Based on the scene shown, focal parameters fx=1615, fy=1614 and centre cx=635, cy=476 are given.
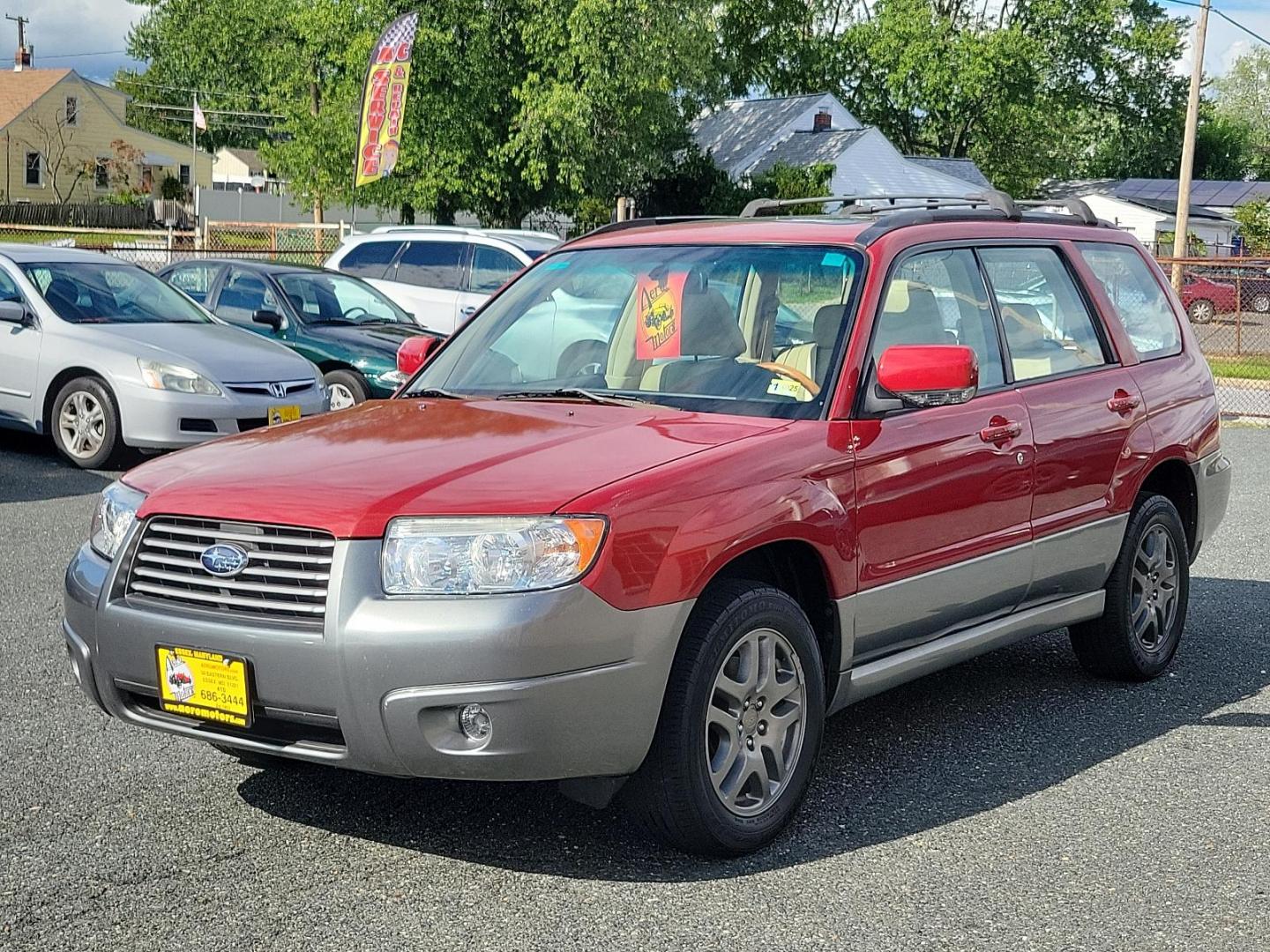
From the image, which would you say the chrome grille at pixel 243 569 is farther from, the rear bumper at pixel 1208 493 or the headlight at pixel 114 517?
the rear bumper at pixel 1208 493

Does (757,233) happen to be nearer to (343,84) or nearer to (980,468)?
(980,468)

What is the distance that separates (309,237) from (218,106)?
189 feet

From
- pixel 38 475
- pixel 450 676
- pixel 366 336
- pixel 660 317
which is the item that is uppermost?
pixel 660 317

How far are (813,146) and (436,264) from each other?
118ft

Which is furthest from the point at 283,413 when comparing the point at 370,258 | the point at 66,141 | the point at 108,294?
the point at 66,141

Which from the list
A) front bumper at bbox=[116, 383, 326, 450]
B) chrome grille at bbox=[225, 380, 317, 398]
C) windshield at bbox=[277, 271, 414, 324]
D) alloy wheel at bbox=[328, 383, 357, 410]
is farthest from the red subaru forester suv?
windshield at bbox=[277, 271, 414, 324]

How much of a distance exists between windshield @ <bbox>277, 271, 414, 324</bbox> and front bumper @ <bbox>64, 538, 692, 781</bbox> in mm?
10397

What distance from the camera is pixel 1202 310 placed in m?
37.0

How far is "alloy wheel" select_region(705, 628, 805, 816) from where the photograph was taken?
4.27 m

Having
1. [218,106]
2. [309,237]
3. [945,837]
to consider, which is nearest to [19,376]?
[945,837]

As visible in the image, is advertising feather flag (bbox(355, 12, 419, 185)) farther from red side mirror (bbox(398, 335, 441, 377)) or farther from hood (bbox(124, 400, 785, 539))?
hood (bbox(124, 400, 785, 539))

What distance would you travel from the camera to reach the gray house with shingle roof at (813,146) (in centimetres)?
5012

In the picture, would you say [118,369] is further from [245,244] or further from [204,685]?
[245,244]

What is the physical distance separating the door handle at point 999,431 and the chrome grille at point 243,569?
2.33 meters
